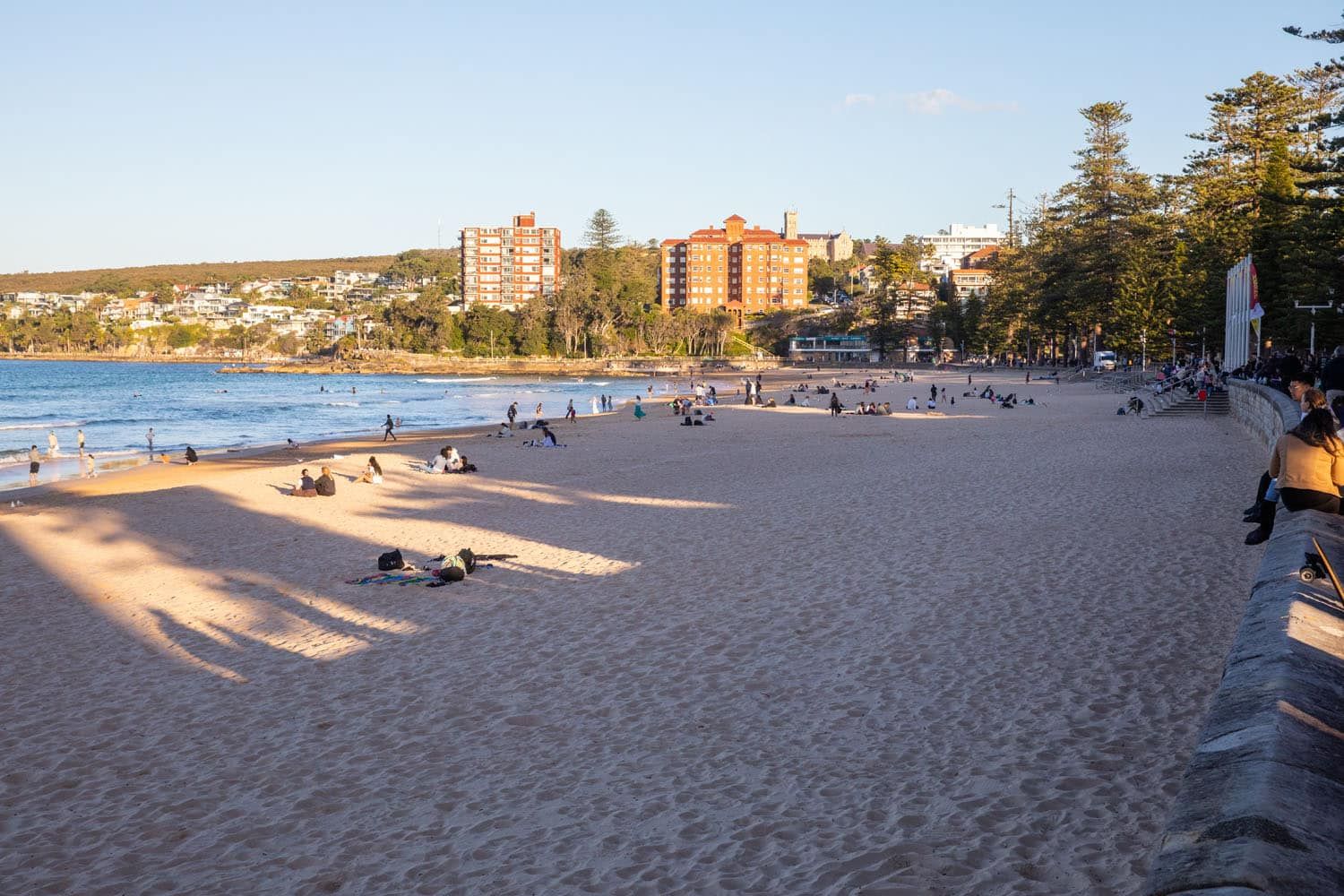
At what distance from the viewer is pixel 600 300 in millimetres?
127875

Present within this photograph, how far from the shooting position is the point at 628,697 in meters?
6.30

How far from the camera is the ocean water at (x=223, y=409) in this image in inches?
1305

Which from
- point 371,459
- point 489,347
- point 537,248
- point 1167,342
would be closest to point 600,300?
point 489,347

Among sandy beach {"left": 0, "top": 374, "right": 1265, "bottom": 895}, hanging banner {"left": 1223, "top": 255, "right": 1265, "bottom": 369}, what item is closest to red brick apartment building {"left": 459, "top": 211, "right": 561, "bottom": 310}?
hanging banner {"left": 1223, "top": 255, "right": 1265, "bottom": 369}

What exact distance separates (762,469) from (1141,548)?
31.0 feet

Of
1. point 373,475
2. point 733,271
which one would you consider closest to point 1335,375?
point 373,475

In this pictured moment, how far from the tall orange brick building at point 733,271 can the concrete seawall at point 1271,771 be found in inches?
5068

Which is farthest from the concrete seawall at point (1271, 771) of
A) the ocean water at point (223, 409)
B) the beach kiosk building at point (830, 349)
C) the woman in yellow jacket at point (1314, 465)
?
the beach kiosk building at point (830, 349)

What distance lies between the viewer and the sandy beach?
4.30 m

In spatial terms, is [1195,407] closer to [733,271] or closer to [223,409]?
[223,409]

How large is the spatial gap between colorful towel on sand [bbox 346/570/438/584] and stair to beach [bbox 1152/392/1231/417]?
25.4 m

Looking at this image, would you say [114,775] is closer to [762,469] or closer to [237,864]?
[237,864]

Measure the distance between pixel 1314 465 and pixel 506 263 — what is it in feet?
488

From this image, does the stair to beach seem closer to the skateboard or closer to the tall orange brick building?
the skateboard
